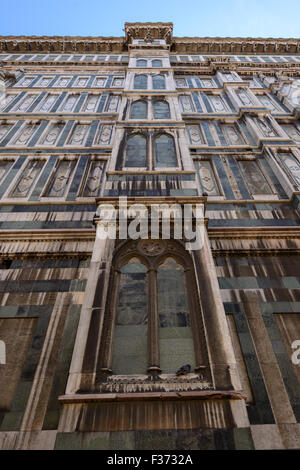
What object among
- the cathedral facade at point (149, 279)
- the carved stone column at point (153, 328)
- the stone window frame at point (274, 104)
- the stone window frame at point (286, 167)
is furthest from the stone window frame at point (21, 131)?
the stone window frame at point (274, 104)

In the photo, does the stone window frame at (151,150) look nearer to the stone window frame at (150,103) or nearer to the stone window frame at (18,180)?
the stone window frame at (150,103)

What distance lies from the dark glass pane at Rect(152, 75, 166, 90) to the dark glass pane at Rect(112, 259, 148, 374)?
11199 mm

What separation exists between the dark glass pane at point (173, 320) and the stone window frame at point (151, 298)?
0.31 feet

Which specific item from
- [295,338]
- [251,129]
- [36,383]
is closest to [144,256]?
[36,383]

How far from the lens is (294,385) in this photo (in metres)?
4.99

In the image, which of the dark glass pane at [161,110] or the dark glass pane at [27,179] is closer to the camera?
the dark glass pane at [27,179]

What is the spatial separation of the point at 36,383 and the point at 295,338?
16.4 ft

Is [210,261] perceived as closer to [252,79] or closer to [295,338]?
[295,338]

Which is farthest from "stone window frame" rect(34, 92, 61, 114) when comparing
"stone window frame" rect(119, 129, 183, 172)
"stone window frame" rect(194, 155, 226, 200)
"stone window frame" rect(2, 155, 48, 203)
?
"stone window frame" rect(194, 155, 226, 200)

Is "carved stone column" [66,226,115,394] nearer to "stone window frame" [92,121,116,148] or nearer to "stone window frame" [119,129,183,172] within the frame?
"stone window frame" [119,129,183,172]

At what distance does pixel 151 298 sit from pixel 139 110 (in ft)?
29.8

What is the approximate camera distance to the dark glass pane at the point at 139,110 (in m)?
11.1

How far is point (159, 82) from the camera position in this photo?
14.5 meters

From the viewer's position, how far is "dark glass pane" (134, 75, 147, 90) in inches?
544
